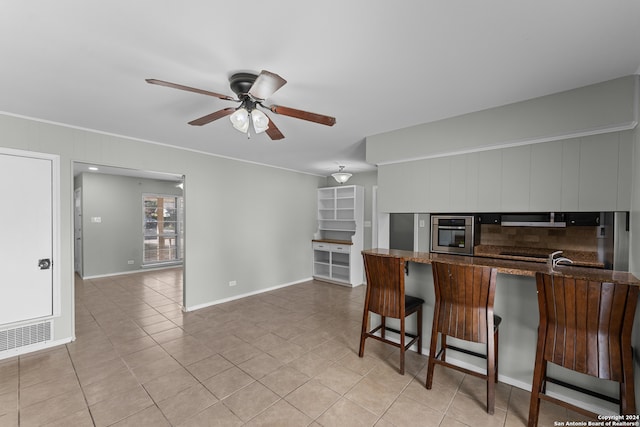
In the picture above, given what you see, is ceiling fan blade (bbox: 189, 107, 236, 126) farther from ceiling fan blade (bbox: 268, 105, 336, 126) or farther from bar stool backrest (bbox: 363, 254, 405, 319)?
bar stool backrest (bbox: 363, 254, 405, 319)

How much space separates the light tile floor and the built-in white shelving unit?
2.13 m

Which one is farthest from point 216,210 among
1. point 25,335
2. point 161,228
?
point 161,228

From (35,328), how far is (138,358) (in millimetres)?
1215

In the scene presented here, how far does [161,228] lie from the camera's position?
7695 millimetres

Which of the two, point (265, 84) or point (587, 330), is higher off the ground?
point (265, 84)

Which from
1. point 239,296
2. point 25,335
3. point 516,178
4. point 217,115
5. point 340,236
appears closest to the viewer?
point 217,115

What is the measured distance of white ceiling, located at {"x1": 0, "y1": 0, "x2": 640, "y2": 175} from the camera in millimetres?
1405

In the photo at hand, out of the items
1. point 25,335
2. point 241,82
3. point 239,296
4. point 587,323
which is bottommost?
point 239,296

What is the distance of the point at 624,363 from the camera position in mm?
1671

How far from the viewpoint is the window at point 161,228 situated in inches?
291

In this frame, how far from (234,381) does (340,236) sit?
4447 millimetres

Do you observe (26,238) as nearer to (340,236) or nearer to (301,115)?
(301,115)

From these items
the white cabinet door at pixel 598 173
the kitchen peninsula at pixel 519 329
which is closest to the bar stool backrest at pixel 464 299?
the kitchen peninsula at pixel 519 329

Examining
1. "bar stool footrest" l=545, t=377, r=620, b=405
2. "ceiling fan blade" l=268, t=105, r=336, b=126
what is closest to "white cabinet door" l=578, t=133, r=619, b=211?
"bar stool footrest" l=545, t=377, r=620, b=405
